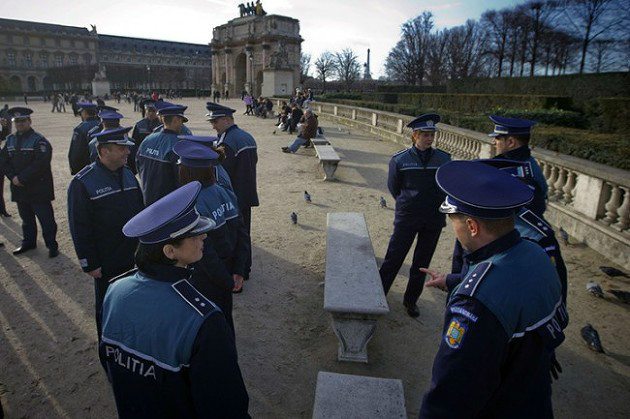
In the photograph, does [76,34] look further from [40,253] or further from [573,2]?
[40,253]

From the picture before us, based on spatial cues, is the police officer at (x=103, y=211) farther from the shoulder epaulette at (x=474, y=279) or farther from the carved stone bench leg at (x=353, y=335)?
the shoulder epaulette at (x=474, y=279)

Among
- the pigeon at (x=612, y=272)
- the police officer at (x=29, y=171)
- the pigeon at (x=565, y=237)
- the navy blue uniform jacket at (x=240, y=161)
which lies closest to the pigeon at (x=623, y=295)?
the pigeon at (x=612, y=272)

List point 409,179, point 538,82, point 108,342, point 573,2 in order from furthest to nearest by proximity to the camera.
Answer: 1. point 573,2
2. point 538,82
3. point 409,179
4. point 108,342

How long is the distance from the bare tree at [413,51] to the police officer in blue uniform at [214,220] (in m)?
71.9

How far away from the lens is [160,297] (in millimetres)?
1746

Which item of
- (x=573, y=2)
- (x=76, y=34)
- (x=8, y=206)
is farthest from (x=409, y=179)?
(x=76, y=34)

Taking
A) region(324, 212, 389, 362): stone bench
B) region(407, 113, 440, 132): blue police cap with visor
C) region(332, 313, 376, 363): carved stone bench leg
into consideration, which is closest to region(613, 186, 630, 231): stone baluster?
region(407, 113, 440, 132): blue police cap with visor

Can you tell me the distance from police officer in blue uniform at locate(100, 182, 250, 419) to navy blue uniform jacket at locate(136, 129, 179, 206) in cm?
347

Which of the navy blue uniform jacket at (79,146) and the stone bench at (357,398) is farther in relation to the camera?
the navy blue uniform jacket at (79,146)

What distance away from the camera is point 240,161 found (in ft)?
18.5

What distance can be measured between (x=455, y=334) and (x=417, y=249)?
130 inches

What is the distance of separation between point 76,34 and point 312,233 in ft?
432

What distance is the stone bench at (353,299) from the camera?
12.8ft

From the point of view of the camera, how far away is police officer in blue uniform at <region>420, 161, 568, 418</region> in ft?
5.70
